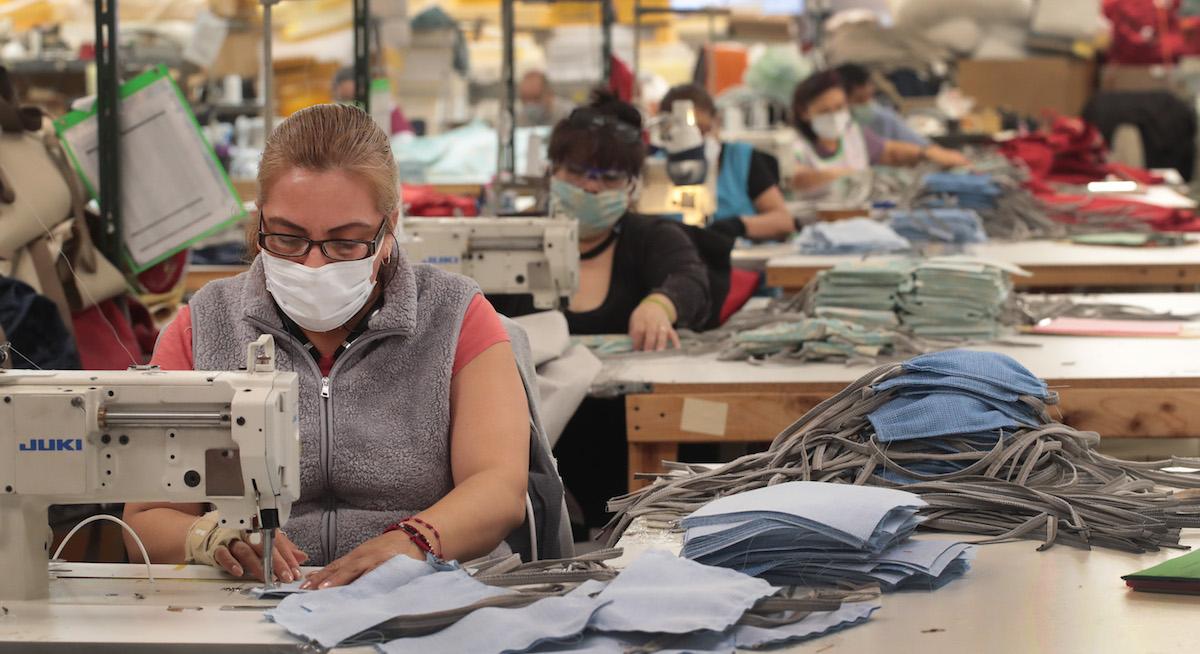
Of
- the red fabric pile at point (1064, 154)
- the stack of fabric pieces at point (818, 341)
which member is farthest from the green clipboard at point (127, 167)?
the red fabric pile at point (1064, 154)

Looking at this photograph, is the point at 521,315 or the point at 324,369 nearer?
the point at 324,369

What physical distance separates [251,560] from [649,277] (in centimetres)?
193

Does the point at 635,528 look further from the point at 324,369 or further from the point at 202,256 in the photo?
the point at 202,256

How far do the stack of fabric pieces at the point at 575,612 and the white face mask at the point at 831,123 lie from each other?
5.16m

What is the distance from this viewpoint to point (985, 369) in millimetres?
1968

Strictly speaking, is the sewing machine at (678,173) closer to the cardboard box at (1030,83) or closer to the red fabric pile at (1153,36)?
the cardboard box at (1030,83)

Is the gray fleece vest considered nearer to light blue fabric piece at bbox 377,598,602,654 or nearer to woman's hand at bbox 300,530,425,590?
woman's hand at bbox 300,530,425,590

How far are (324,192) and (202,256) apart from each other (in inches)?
114

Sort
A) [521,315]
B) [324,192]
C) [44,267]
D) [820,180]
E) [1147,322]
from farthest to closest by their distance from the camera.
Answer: [820,180], [1147,322], [521,315], [44,267], [324,192]

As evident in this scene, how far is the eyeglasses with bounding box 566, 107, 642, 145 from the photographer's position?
341cm

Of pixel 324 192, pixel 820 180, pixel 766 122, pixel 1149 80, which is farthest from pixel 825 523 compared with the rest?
pixel 1149 80

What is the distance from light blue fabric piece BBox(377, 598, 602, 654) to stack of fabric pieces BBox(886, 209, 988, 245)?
11.8 ft

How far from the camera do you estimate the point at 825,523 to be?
155 cm

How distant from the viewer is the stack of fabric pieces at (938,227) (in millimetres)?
4820
